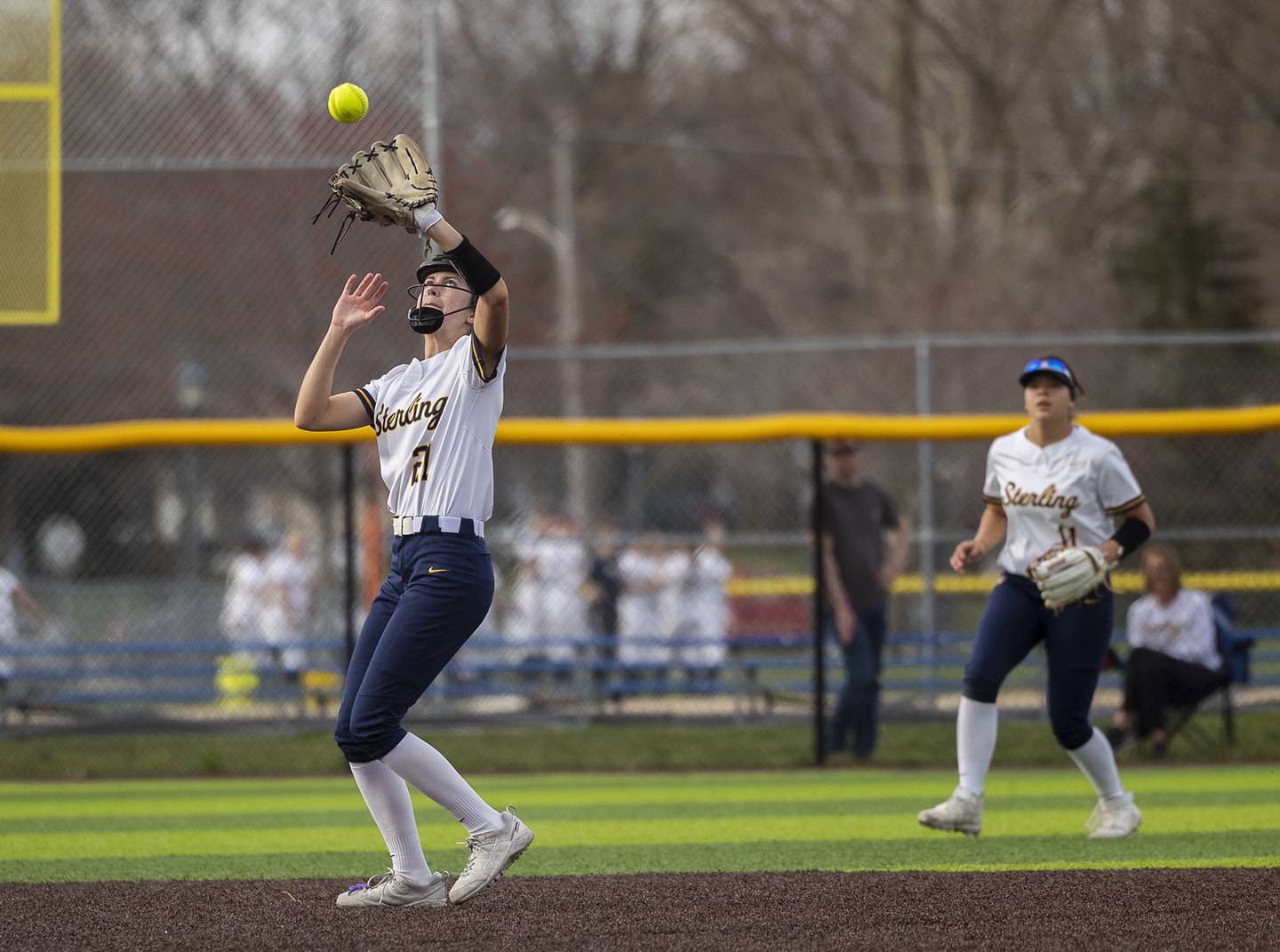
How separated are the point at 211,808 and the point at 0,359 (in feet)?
24.0

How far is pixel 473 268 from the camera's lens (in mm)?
4879

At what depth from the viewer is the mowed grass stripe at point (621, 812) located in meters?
7.59

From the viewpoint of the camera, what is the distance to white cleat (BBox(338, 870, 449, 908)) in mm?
5066

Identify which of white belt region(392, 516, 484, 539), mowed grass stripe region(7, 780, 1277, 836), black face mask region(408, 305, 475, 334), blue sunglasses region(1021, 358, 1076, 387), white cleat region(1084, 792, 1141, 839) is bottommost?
mowed grass stripe region(7, 780, 1277, 836)

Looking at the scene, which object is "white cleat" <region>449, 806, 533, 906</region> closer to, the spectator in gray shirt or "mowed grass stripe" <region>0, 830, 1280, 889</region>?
"mowed grass stripe" <region>0, 830, 1280, 889</region>

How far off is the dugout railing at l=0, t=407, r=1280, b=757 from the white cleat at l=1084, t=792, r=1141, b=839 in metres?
3.03

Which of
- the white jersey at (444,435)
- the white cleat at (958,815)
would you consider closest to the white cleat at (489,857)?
the white jersey at (444,435)

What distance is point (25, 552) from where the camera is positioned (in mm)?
15562

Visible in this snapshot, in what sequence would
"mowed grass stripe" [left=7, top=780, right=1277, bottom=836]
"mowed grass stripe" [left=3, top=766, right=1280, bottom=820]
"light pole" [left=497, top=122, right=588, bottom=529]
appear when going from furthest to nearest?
"light pole" [left=497, top=122, right=588, bottom=529], "mowed grass stripe" [left=3, top=766, right=1280, bottom=820], "mowed grass stripe" [left=7, top=780, right=1277, bottom=836]

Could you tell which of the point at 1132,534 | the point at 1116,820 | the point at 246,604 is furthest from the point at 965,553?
the point at 246,604

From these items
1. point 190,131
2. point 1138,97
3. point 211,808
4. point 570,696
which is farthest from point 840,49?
point 211,808

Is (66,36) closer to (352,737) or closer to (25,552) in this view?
(25,552)

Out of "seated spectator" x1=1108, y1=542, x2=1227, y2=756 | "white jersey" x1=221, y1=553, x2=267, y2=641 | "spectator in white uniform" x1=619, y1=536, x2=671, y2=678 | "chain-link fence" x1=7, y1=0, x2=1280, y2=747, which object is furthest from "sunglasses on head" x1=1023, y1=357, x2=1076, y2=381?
"white jersey" x1=221, y1=553, x2=267, y2=641

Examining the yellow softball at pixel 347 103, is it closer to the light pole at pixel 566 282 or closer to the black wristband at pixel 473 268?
the black wristband at pixel 473 268
